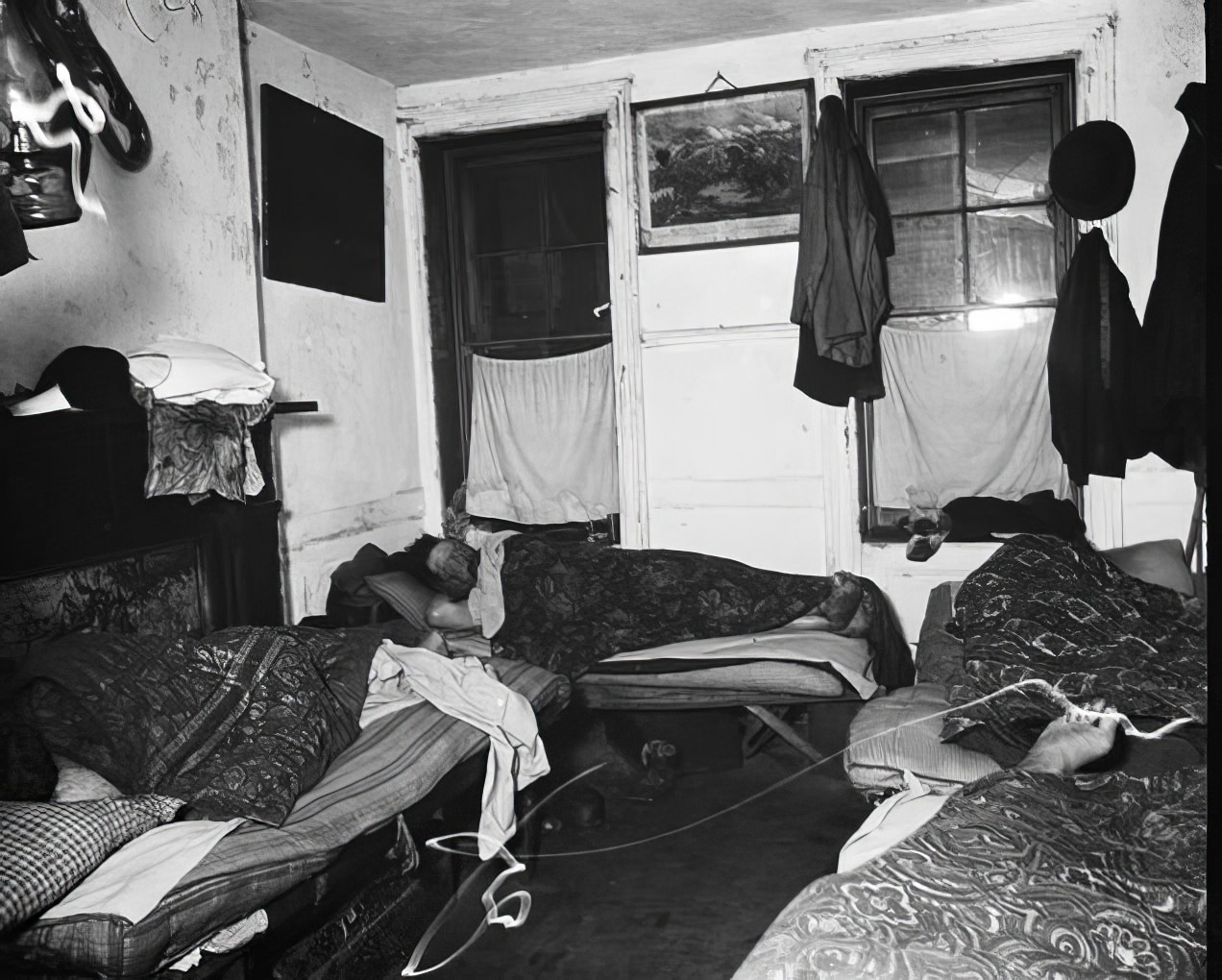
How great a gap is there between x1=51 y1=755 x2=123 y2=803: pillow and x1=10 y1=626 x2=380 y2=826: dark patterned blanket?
0.02m

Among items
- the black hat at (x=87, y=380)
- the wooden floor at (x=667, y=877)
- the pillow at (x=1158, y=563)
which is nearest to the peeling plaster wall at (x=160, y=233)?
the black hat at (x=87, y=380)

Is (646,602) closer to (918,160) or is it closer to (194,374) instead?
(194,374)

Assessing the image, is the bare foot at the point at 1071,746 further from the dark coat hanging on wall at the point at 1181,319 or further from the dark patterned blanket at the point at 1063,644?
the dark coat hanging on wall at the point at 1181,319

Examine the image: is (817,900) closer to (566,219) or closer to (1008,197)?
(1008,197)

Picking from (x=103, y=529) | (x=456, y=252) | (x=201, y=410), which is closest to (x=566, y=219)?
(x=456, y=252)

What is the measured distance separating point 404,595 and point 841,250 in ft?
7.12

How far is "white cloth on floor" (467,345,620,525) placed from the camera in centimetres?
Result: 493

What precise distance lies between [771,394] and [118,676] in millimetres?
2883

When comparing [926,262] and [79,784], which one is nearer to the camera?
[79,784]

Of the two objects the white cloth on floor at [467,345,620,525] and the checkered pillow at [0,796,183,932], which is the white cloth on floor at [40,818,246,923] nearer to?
the checkered pillow at [0,796,183,932]

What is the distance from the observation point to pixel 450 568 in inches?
174

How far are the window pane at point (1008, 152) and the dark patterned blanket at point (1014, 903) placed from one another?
10.5ft

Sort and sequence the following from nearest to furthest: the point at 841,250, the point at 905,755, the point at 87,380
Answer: the point at 905,755 < the point at 87,380 < the point at 841,250

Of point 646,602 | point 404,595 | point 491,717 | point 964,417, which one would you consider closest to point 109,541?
point 491,717
